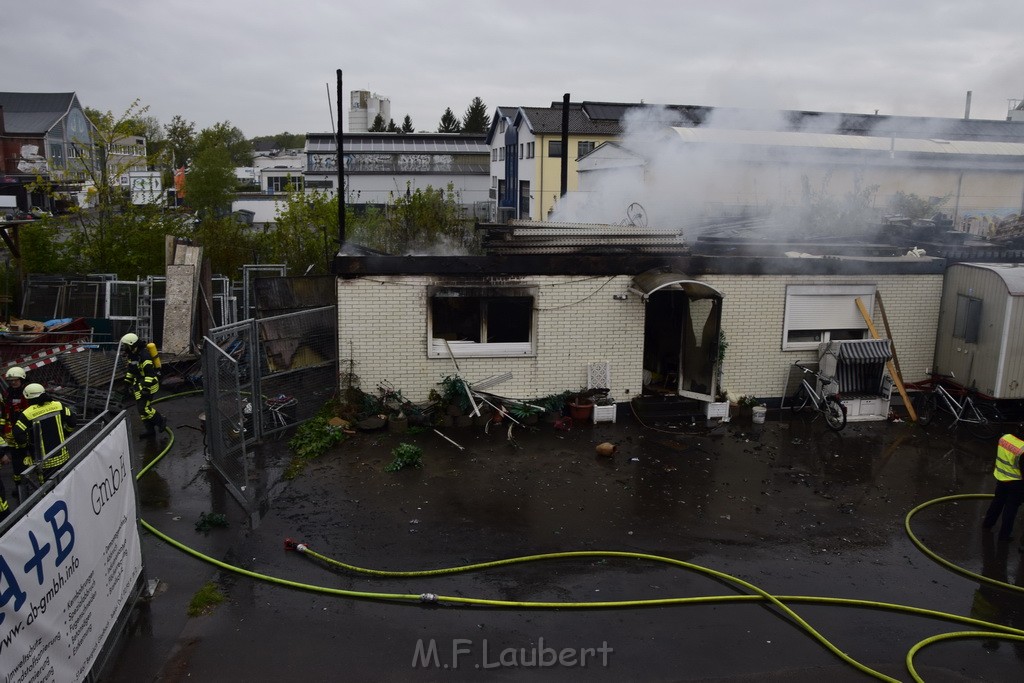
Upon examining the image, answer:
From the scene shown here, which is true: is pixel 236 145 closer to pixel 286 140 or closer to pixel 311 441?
pixel 286 140

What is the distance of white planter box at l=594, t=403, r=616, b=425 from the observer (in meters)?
12.9

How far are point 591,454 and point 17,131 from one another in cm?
6151

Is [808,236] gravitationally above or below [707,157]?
below

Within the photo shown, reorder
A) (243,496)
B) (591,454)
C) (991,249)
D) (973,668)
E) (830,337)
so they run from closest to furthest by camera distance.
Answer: (973,668), (243,496), (591,454), (830,337), (991,249)

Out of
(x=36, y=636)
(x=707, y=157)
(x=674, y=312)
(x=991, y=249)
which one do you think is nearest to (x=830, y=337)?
(x=674, y=312)

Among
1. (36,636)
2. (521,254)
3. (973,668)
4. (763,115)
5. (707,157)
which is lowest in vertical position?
(973,668)

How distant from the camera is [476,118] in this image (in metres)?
85.4

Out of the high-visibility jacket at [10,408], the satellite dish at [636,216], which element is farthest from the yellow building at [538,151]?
the high-visibility jacket at [10,408]

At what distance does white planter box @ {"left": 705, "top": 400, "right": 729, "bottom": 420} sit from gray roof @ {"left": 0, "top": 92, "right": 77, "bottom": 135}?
59.7m

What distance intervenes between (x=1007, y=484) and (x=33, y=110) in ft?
228

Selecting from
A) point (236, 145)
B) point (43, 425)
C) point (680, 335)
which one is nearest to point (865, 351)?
point (680, 335)

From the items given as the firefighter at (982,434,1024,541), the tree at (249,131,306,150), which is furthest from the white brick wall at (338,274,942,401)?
the tree at (249,131,306,150)

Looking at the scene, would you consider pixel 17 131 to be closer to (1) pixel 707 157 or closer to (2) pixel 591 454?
(1) pixel 707 157

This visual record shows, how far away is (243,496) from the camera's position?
8.91 m
